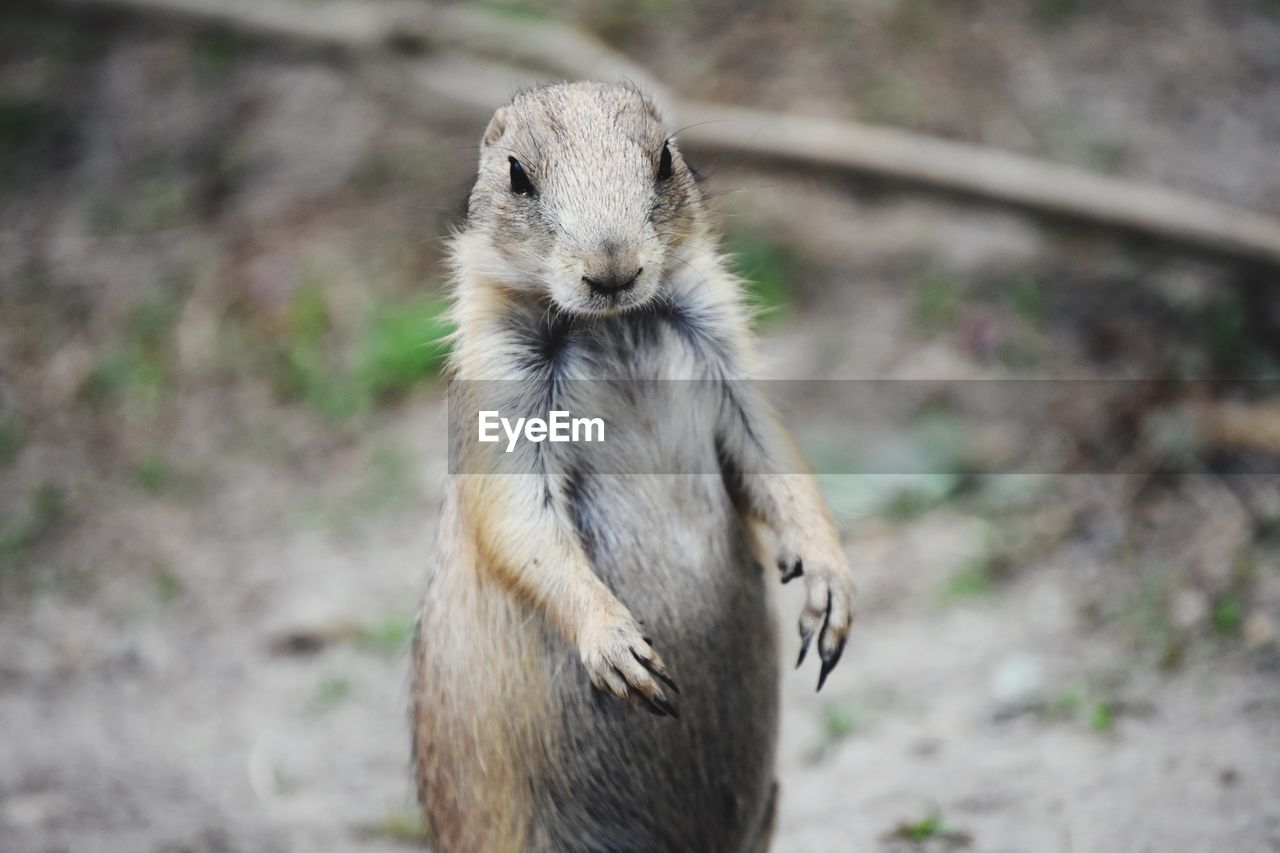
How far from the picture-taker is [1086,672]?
18.1ft

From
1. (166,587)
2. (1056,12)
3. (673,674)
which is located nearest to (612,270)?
(673,674)

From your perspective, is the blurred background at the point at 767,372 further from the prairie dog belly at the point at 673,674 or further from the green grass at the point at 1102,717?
the prairie dog belly at the point at 673,674

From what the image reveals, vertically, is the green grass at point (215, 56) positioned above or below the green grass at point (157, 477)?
above

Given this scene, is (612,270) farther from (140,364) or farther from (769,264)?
(140,364)

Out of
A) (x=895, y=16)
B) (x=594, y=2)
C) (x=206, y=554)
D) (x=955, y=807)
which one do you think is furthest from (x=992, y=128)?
(x=206, y=554)

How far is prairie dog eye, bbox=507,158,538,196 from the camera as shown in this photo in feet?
11.6

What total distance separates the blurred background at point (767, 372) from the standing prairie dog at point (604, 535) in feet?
2.44

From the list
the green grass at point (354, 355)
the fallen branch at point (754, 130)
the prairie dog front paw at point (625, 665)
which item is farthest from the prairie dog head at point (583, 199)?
the green grass at point (354, 355)

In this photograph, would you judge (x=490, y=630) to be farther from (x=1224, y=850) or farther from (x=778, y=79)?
(x=778, y=79)

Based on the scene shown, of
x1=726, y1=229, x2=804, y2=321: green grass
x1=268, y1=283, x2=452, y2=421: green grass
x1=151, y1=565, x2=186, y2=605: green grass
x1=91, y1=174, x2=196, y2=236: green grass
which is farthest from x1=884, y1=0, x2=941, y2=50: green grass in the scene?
x1=151, y1=565, x2=186, y2=605: green grass

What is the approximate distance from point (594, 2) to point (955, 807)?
296 inches

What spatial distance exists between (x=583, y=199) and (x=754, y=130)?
199 inches

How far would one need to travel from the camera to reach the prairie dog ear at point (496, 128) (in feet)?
12.7

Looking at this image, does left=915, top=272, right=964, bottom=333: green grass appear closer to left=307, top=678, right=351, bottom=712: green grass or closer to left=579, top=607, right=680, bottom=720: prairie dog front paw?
left=307, top=678, right=351, bottom=712: green grass
